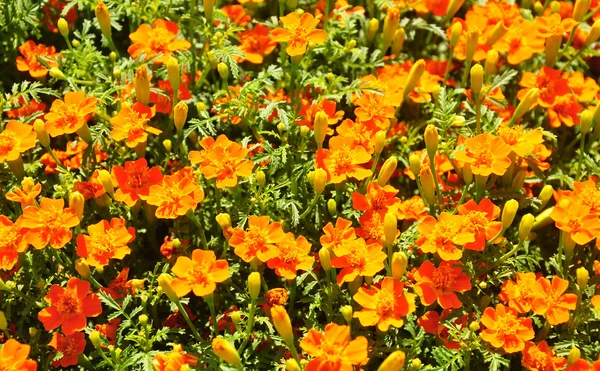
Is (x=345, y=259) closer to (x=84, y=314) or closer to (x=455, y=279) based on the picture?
(x=455, y=279)

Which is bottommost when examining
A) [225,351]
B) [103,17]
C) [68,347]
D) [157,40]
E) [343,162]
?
[68,347]

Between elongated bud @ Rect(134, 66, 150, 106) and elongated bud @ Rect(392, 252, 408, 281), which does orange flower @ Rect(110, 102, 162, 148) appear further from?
elongated bud @ Rect(392, 252, 408, 281)

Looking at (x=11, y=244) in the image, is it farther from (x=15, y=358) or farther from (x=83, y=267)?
(x=15, y=358)

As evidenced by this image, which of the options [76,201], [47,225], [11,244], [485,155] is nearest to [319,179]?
[485,155]

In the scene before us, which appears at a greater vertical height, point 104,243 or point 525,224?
point 525,224

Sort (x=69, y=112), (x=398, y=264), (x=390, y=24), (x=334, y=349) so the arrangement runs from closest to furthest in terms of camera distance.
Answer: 1. (x=334, y=349)
2. (x=398, y=264)
3. (x=69, y=112)
4. (x=390, y=24)

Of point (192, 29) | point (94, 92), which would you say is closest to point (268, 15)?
point (192, 29)
